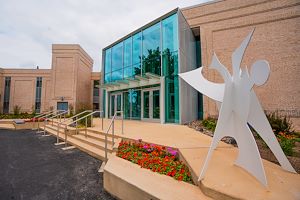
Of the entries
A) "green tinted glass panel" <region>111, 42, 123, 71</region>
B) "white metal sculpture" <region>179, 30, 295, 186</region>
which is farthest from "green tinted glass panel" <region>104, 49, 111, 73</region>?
"white metal sculpture" <region>179, 30, 295, 186</region>

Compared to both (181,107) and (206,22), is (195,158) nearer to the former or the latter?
(181,107)

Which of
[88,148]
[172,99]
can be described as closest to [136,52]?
[172,99]

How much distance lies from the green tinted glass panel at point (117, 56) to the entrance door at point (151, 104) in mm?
4793

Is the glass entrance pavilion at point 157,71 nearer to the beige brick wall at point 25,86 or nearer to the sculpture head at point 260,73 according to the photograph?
the sculpture head at point 260,73

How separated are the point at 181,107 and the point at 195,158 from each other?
6.72 meters

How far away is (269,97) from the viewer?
10.7 m

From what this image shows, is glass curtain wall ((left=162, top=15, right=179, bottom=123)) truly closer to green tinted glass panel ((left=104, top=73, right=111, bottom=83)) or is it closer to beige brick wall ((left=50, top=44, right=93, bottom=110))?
green tinted glass panel ((left=104, top=73, right=111, bottom=83))

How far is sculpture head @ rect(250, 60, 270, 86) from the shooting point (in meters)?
2.45

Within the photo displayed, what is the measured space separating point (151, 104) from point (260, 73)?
9.87 m

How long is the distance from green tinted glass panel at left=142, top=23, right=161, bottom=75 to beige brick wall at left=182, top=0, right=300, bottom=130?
4.17 m

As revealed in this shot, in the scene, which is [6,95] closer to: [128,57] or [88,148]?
[128,57]

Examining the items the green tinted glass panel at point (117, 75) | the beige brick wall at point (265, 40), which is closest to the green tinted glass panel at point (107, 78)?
the green tinted glass panel at point (117, 75)

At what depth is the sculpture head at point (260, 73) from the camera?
8.04 ft

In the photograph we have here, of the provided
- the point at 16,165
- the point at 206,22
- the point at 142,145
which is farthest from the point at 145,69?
the point at 16,165
